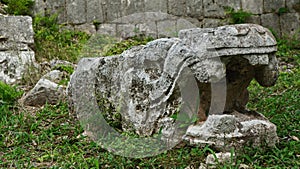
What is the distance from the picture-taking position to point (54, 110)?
214 inches

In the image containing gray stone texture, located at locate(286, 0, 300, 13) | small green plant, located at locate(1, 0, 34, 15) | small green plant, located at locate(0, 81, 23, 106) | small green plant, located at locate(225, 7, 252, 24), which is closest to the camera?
small green plant, located at locate(0, 81, 23, 106)

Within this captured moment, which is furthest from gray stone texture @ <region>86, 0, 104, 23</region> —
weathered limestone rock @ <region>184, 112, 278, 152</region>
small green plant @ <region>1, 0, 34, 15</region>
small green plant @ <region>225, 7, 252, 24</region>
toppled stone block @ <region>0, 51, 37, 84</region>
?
weathered limestone rock @ <region>184, 112, 278, 152</region>

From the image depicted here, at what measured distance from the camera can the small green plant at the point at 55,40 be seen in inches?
313

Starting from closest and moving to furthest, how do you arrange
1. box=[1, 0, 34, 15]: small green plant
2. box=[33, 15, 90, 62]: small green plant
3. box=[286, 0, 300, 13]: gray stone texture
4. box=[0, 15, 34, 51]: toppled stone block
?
box=[0, 15, 34, 51]: toppled stone block → box=[33, 15, 90, 62]: small green plant → box=[1, 0, 34, 15]: small green plant → box=[286, 0, 300, 13]: gray stone texture

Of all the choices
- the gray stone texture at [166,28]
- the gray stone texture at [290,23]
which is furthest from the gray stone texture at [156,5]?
the gray stone texture at [290,23]

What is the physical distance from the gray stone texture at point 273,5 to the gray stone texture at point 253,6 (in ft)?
0.30

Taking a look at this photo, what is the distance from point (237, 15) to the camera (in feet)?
29.4

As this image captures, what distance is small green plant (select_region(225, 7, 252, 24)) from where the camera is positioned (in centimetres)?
895

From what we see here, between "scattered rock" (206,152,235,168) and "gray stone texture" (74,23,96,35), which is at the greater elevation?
"gray stone texture" (74,23,96,35)

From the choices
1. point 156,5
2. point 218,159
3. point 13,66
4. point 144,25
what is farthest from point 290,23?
point 218,159

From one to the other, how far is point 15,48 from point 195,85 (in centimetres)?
429

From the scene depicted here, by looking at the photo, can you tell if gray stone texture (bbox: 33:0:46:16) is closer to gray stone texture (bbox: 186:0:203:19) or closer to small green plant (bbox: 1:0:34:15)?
small green plant (bbox: 1:0:34:15)

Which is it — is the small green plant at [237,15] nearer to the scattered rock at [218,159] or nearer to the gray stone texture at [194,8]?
the gray stone texture at [194,8]

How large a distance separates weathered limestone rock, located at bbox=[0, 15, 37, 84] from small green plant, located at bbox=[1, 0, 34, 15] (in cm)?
136
